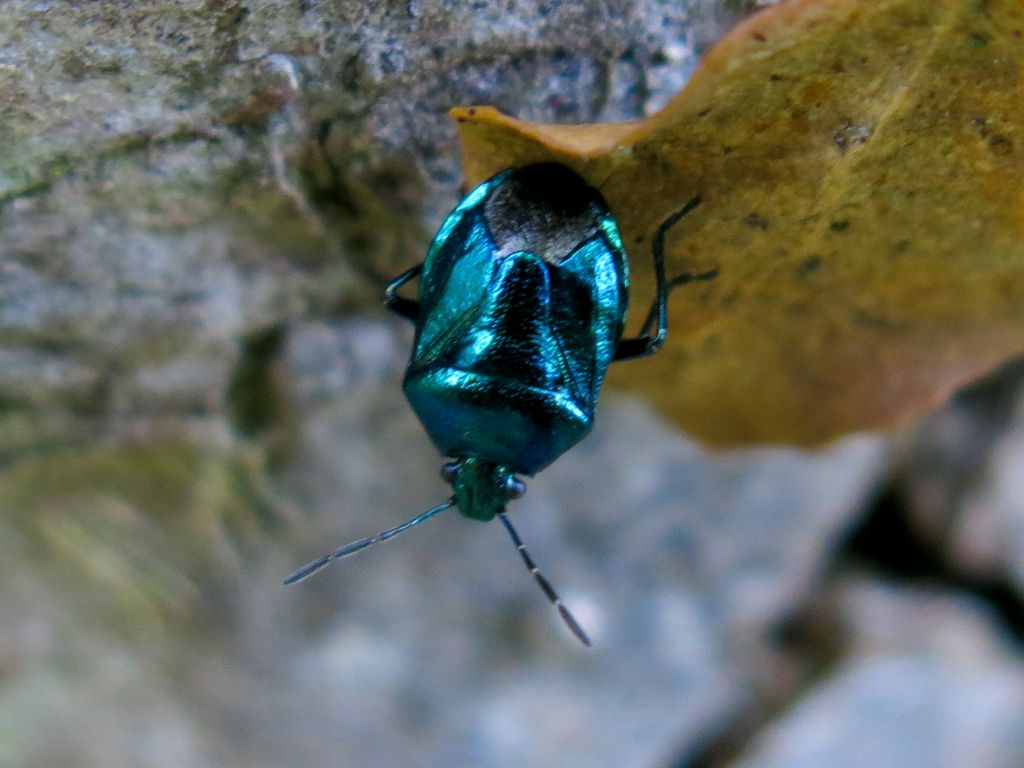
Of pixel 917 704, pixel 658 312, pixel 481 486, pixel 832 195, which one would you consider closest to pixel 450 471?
pixel 481 486

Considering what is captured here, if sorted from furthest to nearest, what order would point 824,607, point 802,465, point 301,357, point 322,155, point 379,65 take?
point 824,607 → point 802,465 → point 301,357 → point 322,155 → point 379,65

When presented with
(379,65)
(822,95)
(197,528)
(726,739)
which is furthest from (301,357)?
(726,739)

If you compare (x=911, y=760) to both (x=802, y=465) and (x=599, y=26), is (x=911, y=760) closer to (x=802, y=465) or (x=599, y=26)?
(x=802, y=465)

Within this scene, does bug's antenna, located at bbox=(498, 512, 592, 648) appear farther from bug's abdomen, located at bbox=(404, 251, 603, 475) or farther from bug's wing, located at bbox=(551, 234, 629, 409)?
bug's wing, located at bbox=(551, 234, 629, 409)

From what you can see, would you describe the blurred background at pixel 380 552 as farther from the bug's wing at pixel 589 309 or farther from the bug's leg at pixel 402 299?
the bug's wing at pixel 589 309

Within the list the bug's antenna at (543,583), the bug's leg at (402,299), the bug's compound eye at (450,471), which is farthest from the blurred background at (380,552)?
the bug's antenna at (543,583)

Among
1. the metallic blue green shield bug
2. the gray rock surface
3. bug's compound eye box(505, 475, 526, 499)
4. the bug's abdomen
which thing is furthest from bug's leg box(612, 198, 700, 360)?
the gray rock surface
